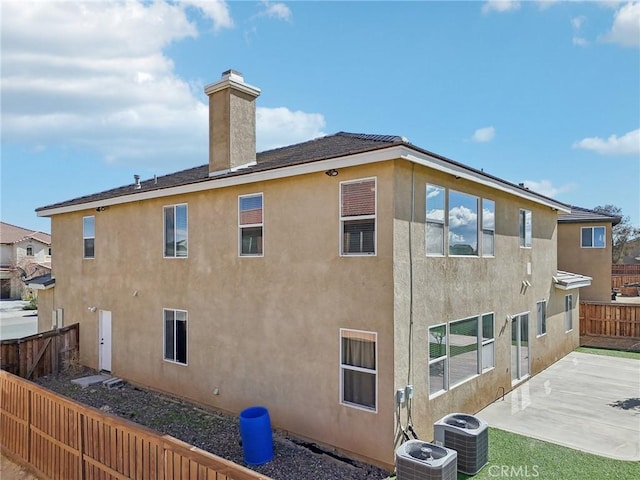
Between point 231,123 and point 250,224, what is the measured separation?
10.8ft

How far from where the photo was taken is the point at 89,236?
562 inches

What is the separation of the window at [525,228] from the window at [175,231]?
10063 mm

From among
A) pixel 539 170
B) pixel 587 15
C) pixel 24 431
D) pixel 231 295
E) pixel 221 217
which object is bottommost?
pixel 24 431

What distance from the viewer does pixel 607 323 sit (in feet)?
59.8

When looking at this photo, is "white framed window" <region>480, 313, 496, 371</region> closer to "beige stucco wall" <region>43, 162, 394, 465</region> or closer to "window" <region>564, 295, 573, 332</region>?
"beige stucco wall" <region>43, 162, 394, 465</region>

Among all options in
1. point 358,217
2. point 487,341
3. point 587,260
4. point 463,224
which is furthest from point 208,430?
point 587,260

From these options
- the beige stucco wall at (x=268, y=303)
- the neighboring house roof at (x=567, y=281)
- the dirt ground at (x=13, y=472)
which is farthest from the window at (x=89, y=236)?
the neighboring house roof at (x=567, y=281)

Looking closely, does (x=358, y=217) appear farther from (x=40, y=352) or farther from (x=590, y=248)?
(x=590, y=248)

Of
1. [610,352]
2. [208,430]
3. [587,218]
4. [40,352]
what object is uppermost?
[587,218]

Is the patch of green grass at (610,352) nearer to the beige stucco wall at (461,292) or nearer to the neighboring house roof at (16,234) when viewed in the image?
the beige stucco wall at (461,292)

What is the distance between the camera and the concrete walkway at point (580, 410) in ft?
26.2

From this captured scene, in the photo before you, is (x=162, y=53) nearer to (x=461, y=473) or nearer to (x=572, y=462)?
(x=461, y=473)

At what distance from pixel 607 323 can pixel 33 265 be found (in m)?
54.0

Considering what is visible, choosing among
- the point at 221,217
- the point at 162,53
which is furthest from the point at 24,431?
the point at 162,53
